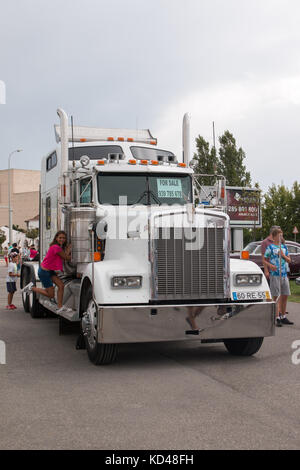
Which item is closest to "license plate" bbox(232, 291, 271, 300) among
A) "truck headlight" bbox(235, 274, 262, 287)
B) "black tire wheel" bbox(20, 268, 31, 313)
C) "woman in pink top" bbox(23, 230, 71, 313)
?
"truck headlight" bbox(235, 274, 262, 287)

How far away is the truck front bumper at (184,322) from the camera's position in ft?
25.1

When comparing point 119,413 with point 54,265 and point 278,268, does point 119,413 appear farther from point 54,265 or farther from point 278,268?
point 278,268

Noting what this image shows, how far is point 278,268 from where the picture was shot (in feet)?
39.0

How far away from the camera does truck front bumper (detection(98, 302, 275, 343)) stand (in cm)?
766

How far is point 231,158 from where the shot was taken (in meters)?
61.5

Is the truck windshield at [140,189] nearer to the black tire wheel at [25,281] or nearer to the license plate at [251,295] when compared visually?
the license plate at [251,295]

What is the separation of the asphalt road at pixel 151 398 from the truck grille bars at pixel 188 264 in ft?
3.15

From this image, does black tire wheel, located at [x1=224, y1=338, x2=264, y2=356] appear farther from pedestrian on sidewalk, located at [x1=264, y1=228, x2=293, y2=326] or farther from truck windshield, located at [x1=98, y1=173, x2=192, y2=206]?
pedestrian on sidewalk, located at [x1=264, y1=228, x2=293, y2=326]

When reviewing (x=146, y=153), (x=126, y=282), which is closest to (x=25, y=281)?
(x=146, y=153)

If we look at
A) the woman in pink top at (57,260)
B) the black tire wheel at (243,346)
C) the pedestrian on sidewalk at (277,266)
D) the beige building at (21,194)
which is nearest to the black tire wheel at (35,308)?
the woman in pink top at (57,260)

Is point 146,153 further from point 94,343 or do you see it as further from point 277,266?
point 94,343

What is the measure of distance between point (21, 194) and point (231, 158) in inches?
3639
